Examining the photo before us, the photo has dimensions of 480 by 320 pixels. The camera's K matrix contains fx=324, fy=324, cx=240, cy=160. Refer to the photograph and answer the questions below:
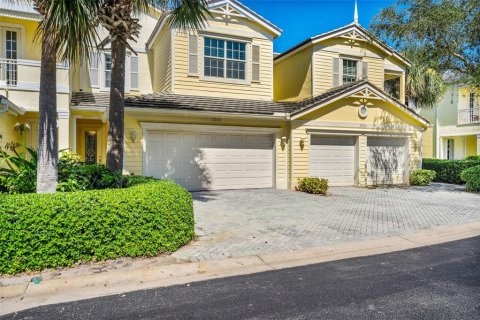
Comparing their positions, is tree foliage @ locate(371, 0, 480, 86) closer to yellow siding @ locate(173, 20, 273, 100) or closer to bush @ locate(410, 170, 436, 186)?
bush @ locate(410, 170, 436, 186)

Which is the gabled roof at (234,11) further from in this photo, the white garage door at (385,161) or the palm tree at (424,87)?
the palm tree at (424,87)

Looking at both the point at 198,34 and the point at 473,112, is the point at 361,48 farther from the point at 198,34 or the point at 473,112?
the point at 473,112

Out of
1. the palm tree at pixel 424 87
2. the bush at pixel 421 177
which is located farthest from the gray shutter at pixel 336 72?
the palm tree at pixel 424 87

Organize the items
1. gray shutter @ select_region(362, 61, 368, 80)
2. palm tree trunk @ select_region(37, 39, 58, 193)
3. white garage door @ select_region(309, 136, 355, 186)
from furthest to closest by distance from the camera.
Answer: gray shutter @ select_region(362, 61, 368, 80) → white garage door @ select_region(309, 136, 355, 186) → palm tree trunk @ select_region(37, 39, 58, 193)

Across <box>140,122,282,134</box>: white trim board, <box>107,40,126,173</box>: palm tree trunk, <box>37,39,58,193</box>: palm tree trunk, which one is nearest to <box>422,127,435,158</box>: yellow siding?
<box>140,122,282,134</box>: white trim board

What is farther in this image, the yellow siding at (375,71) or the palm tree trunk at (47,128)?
the yellow siding at (375,71)

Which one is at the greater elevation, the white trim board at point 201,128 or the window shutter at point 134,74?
the window shutter at point 134,74

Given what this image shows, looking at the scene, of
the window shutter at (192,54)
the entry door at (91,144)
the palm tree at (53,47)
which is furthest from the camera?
the entry door at (91,144)

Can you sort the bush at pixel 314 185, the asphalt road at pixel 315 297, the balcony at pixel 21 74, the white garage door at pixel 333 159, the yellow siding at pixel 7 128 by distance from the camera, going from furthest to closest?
the white garage door at pixel 333 159
the bush at pixel 314 185
the balcony at pixel 21 74
the yellow siding at pixel 7 128
the asphalt road at pixel 315 297

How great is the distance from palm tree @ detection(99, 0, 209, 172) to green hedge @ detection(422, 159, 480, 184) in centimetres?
1576

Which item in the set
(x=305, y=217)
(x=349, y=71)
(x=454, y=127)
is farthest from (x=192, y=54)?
(x=454, y=127)

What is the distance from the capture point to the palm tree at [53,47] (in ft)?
16.5

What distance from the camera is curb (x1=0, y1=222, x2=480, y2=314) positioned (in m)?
4.15

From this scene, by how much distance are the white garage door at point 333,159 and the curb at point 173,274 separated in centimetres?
809
